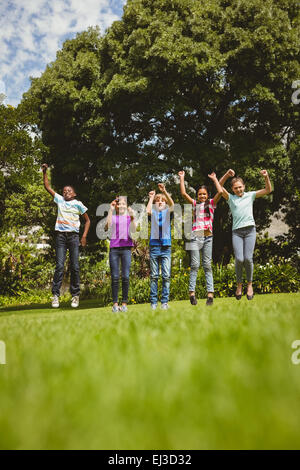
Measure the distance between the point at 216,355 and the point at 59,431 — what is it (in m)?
0.85

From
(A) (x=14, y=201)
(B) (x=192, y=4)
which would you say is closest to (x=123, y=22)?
(B) (x=192, y=4)

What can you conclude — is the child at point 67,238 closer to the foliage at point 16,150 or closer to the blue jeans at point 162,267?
the blue jeans at point 162,267

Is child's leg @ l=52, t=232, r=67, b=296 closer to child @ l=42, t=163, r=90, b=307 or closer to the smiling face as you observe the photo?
child @ l=42, t=163, r=90, b=307

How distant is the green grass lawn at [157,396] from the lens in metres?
0.97

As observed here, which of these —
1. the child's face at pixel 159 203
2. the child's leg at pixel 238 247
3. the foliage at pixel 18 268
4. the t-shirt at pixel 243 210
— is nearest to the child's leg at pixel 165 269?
the child's face at pixel 159 203

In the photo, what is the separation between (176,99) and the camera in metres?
13.3

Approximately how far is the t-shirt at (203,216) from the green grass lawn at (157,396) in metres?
4.47

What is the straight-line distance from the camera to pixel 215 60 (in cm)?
1238

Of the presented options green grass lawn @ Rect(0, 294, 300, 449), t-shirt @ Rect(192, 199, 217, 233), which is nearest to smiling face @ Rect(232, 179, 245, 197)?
t-shirt @ Rect(192, 199, 217, 233)

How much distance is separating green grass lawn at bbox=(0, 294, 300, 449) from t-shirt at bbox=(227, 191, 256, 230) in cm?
436

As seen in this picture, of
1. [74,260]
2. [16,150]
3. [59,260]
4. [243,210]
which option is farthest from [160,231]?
[16,150]

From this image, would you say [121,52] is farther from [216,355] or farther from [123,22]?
[216,355]

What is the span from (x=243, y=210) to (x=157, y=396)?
5411mm

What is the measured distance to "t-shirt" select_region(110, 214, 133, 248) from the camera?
6312mm
